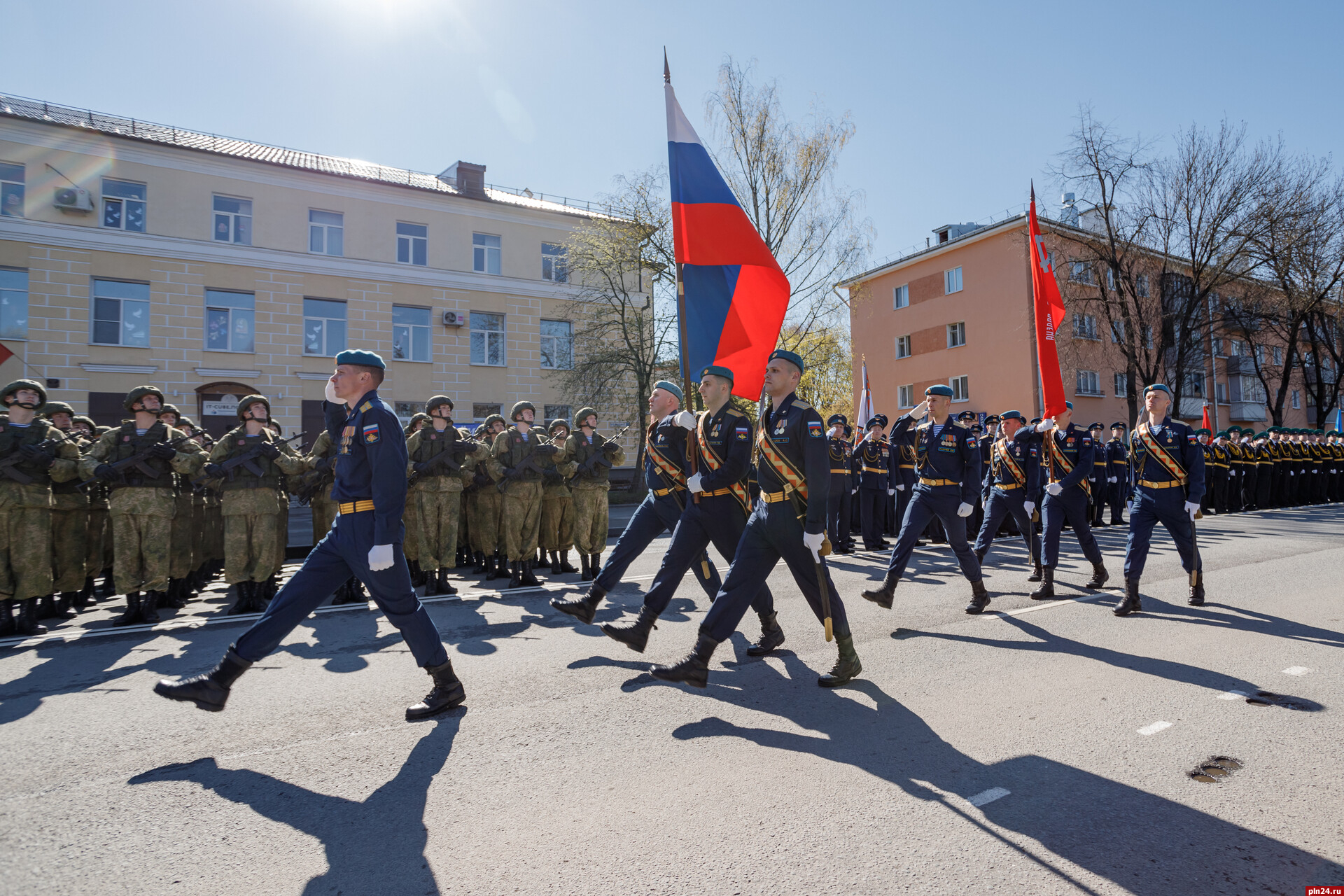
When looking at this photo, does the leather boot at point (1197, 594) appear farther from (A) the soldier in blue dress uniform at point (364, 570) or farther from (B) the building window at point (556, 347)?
(B) the building window at point (556, 347)

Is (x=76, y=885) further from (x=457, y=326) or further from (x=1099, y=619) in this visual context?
(x=457, y=326)

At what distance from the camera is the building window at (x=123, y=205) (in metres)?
20.8

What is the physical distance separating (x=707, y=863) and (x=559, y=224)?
26973 millimetres

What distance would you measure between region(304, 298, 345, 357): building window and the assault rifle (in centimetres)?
1738

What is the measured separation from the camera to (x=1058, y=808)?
302 cm

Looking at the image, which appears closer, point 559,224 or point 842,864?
point 842,864

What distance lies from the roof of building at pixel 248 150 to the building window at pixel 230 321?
13.1 feet

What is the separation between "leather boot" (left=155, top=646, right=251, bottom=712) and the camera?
3982 mm

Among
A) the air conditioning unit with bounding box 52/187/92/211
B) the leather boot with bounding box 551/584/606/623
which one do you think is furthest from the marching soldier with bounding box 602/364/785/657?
the air conditioning unit with bounding box 52/187/92/211

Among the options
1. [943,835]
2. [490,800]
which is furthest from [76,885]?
[943,835]

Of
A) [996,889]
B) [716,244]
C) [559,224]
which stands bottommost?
[996,889]

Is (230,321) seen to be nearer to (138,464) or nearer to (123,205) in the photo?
(123,205)

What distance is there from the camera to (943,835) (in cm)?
282

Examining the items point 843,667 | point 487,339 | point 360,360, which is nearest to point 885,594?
point 843,667
